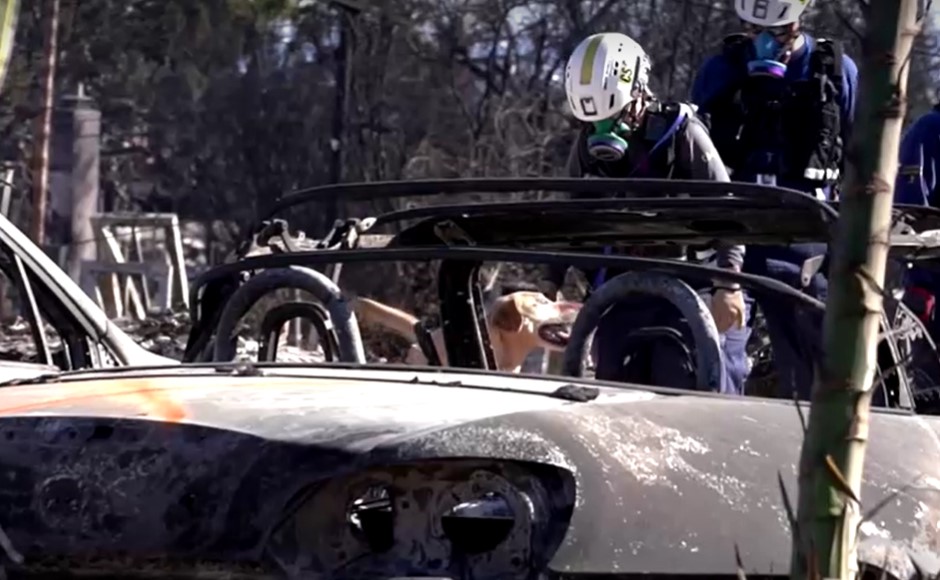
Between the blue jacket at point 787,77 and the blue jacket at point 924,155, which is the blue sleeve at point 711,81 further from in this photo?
the blue jacket at point 924,155

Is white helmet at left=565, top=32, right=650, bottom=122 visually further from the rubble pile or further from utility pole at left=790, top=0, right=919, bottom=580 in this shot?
the rubble pile

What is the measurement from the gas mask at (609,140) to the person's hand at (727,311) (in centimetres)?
95

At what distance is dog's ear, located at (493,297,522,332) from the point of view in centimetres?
739

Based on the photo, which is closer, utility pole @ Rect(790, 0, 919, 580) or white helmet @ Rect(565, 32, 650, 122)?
utility pole @ Rect(790, 0, 919, 580)

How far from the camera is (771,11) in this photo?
7.42 meters

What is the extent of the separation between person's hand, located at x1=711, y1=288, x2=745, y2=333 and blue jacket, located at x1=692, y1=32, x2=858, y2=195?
1.77 metres

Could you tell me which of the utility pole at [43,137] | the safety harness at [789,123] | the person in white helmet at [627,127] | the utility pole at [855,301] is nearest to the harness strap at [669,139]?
the person in white helmet at [627,127]

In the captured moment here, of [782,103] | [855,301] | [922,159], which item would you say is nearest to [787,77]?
[782,103]

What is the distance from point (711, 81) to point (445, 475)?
14.5 ft

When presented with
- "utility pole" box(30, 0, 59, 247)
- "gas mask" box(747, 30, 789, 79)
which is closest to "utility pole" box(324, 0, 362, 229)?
"utility pole" box(30, 0, 59, 247)

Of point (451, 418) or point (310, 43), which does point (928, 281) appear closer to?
point (451, 418)

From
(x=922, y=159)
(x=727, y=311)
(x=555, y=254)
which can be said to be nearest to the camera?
(x=555, y=254)

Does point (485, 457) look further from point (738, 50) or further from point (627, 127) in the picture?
point (738, 50)

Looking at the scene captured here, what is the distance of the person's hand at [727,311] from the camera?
5.57 m
